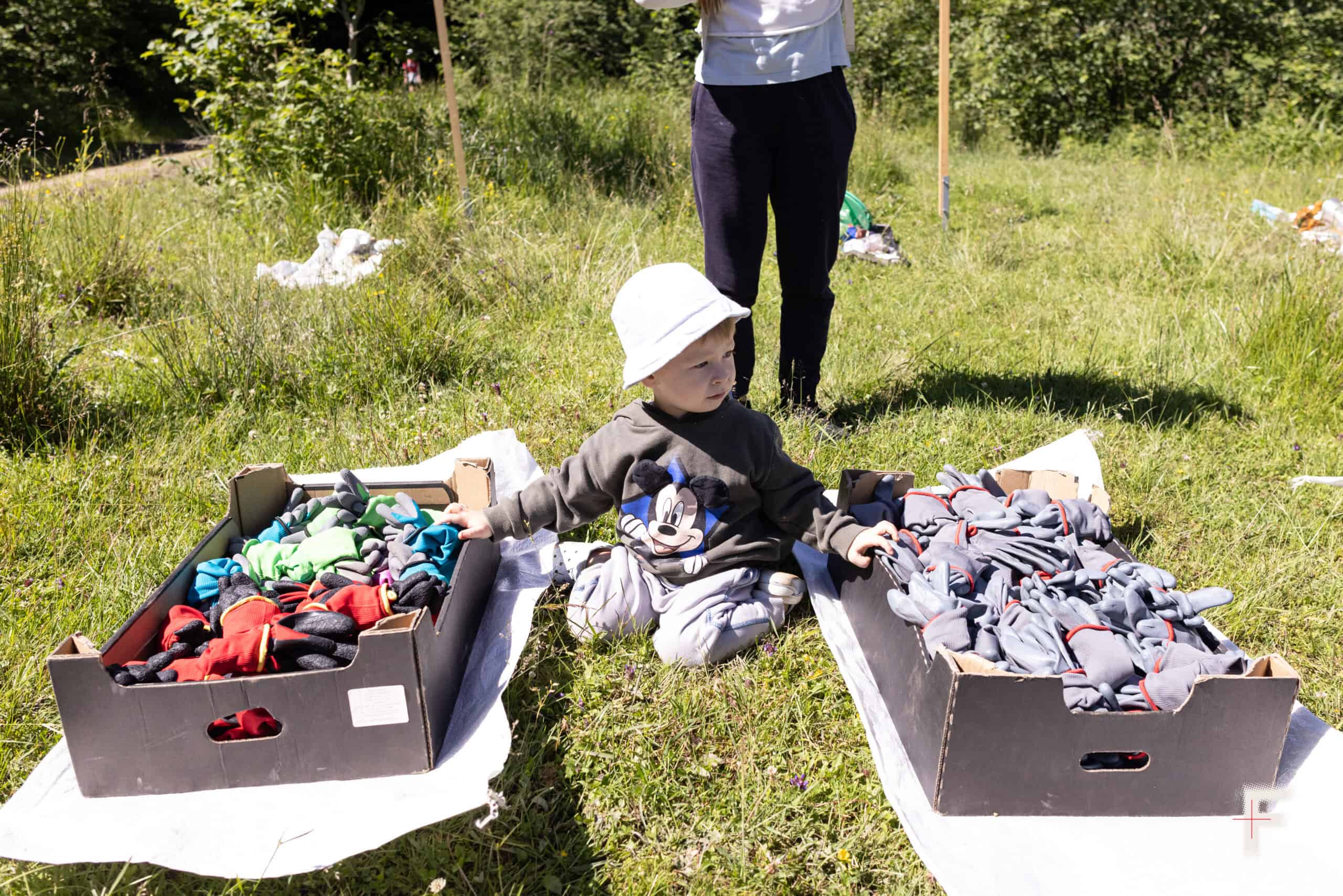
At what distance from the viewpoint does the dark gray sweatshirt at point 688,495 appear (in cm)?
239

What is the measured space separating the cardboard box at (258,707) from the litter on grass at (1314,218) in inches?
244

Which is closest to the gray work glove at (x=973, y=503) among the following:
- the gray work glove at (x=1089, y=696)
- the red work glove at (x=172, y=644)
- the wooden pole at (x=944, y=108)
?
the gray work glove at (x=1089, y=696)

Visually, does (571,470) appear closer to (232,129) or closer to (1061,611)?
(1061,611)

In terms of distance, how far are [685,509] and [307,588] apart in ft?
3.29

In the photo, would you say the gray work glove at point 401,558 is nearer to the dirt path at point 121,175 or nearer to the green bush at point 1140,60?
the dirt path at point 121,175

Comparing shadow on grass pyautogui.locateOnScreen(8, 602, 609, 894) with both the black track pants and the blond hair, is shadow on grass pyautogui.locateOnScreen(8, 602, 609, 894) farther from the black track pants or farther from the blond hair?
the black track pants

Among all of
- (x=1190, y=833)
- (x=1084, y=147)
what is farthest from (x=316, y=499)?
(x=1084, y=147)

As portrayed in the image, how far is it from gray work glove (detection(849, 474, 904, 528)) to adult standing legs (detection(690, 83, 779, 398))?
3.12ft

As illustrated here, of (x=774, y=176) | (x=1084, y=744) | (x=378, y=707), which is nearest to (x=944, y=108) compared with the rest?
(x=774, y=176)

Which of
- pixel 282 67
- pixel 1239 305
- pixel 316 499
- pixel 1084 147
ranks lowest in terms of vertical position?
pixel 1084 147

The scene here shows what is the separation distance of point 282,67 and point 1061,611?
6.04 meters

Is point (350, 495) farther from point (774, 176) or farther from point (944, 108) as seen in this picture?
point (944, 108)

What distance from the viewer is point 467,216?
5562 millimetres

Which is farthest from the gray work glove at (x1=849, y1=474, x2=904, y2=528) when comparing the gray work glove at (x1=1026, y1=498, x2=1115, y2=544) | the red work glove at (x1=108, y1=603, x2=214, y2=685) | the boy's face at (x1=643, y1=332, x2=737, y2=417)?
the red work glove at (x1=108, y1=603, x2=214, y2=685)
